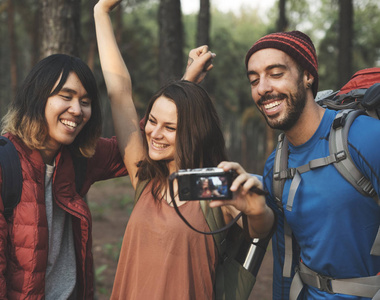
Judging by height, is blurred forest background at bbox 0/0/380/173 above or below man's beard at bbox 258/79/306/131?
above

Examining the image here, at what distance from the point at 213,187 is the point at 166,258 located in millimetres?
626

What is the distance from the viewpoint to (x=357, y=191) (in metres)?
2.32

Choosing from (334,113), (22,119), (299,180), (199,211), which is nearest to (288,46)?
(334,113)

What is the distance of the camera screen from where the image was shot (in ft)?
6.91

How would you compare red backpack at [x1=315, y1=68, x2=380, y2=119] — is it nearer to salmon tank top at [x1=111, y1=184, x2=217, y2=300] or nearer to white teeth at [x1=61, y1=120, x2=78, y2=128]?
salmon tank top at [x1=111, y1=184, x2=217, y2=300]

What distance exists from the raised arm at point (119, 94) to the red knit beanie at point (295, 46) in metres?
1.01

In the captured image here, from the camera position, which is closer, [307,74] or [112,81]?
[307,74]

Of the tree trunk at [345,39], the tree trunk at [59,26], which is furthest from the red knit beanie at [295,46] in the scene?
the tree trunk at [345,39]

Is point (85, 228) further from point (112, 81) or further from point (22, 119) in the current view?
point (112, 81)

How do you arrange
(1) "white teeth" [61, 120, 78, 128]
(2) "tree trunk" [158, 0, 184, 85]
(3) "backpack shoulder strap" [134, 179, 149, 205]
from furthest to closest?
(2) "tree trunk" [158, 0, 184, 85] → (3) "backpack shoulder strap" [134, 179, 149, 205] → (1) "white teeth" [61, 120, 78, 128]

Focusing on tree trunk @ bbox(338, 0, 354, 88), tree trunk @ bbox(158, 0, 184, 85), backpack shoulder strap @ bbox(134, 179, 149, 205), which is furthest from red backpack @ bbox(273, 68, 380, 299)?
tree trunk @ bbox(338, 0, 354, 88)

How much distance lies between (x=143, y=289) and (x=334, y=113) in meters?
1.65

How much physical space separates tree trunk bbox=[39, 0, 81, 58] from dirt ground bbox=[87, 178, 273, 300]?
128 inches

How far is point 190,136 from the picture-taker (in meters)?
2.64
